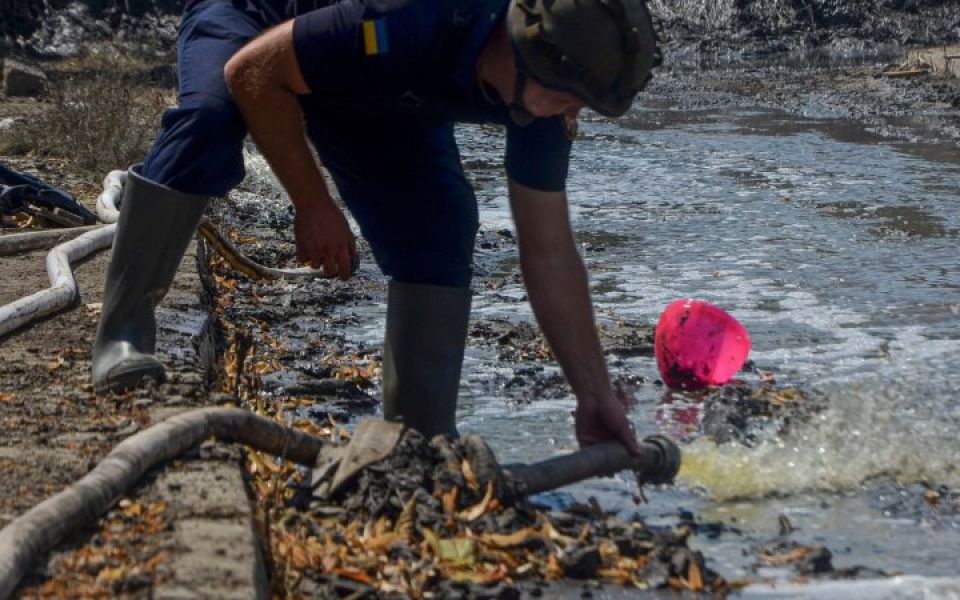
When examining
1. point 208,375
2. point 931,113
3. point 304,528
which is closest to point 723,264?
point 208,375

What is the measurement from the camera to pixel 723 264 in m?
8.41

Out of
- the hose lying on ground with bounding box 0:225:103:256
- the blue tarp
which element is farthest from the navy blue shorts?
the blue tarp

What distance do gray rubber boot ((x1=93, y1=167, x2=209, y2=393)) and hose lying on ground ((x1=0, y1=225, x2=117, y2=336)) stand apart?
93 cm

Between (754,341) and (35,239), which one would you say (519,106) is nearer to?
(754,341)

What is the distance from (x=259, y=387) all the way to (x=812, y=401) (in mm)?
1928

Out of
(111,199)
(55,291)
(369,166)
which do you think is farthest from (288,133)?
(111,199)

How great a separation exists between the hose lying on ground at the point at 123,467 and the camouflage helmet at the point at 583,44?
108 cm

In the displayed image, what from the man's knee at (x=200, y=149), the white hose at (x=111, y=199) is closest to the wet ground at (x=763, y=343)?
the white hose at (x=111, y=199)

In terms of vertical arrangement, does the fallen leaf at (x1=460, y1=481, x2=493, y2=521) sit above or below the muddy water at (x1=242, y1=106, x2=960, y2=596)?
above

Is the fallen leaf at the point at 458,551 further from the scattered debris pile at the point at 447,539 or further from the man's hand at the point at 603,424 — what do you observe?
the man's hand at the point at 603,424

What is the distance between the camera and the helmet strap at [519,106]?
3819 millimetres

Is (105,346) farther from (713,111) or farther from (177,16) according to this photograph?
(177,16)

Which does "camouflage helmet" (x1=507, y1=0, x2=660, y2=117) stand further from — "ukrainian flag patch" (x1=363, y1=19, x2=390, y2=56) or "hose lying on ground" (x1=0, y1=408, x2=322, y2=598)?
"hose lying on ground" (x1=0, y1=408, x2=322, y2=598)

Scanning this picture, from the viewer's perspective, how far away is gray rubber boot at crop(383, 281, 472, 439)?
453 cm
